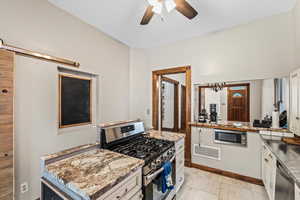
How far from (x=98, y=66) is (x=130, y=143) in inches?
66.3

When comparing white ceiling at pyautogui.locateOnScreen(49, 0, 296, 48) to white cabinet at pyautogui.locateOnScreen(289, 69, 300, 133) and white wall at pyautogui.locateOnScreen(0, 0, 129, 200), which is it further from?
white cabinet at pyautogui.locateOnScreen(289, 69, 300, 133)

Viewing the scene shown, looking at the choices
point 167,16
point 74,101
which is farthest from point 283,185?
point 74,101

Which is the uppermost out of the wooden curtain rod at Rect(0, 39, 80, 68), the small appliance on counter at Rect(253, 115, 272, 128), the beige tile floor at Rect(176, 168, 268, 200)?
the wooden curtain rod at Rect(0, 39, 80, 68)

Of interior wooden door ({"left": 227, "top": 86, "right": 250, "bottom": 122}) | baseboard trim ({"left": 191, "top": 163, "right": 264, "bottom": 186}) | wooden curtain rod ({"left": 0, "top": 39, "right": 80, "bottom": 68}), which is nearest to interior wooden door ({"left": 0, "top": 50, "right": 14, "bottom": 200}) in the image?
wooden curtain rod ({"left": 0, "top": 39, "right": 80, "bottom": 68})

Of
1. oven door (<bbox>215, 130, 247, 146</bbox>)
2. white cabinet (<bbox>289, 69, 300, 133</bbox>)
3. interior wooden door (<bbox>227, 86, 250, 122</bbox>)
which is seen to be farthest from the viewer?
interior wooden door (<bbox>227, 86, 250, 122</bbox>)

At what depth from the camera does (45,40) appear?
1.83 metres

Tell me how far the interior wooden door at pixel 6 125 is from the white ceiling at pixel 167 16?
3.79 feet

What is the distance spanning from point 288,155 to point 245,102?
127 centimetres

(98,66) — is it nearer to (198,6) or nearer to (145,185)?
(198,6)

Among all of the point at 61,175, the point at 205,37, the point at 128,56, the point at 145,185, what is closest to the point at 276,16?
the point at 205,37

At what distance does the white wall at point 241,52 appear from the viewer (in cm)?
213

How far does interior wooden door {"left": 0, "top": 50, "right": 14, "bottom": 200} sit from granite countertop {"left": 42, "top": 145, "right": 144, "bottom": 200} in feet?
2.40

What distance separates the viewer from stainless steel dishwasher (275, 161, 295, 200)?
1.13 metres

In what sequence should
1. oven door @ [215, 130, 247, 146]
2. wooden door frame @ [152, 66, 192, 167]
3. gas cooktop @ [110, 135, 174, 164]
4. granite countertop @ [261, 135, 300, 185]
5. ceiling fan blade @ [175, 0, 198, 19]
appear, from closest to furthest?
granite countertop @ [261, 135, 300, 185], gas cooktop @ [110, 135, 174, 164], ceiling fan blade @ [175, 0, 198, 19], oven door @ [215, 130, 247, 146], wooden door frame @ [152, 66, 192, 167]
